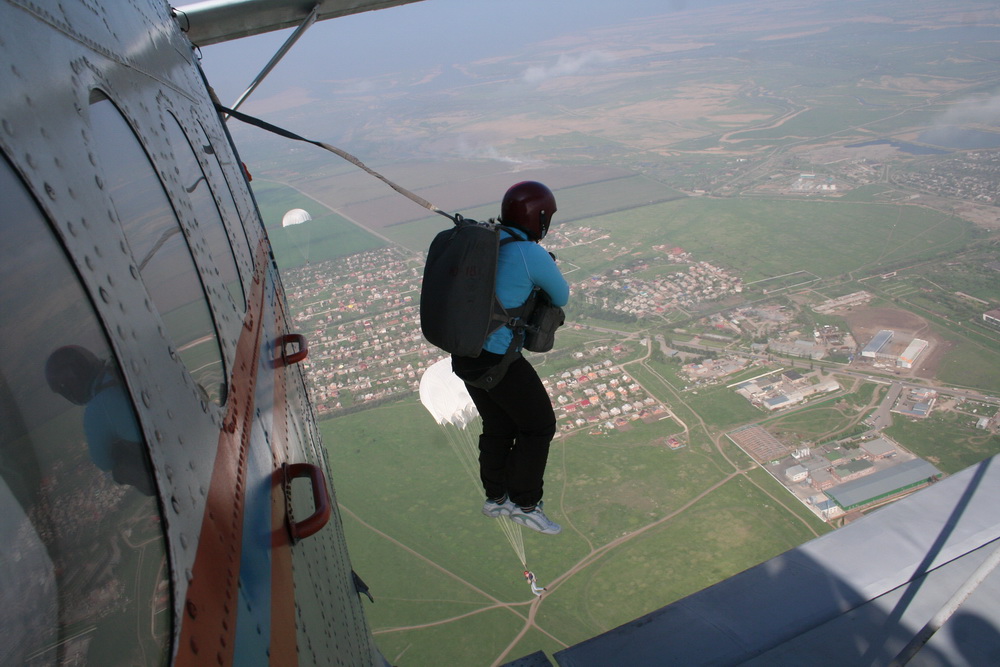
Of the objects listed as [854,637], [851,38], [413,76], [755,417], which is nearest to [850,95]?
[851,38]

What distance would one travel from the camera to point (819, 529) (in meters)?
17.5

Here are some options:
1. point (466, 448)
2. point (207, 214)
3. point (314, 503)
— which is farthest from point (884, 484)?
point (207, 214)

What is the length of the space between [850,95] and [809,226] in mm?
49187

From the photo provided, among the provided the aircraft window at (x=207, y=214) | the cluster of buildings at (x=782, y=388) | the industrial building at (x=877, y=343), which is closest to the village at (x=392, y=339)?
the cluster of buildings at (x=782, y=388)

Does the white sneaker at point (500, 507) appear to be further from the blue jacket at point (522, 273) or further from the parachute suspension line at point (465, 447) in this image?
the parachute suspension line at point (465, 447)

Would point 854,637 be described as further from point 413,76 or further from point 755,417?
point 413,76

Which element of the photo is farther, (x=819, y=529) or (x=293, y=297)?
(x=293, y=297)

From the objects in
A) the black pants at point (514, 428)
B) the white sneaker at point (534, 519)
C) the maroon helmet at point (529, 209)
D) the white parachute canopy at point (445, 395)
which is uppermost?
the maroon helmet at point (529, 209)

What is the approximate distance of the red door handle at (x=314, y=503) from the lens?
176cm

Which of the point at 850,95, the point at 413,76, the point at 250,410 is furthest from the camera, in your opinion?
the point at 413,76

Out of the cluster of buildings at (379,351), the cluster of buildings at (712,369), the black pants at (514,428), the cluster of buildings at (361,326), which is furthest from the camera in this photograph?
the cluster of buildings at (361,326)

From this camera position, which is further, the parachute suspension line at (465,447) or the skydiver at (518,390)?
the parachute suspension line at (465,447)

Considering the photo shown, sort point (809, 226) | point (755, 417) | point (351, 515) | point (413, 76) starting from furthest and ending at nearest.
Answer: point (413, 76) → point (809, 226) → point (755, 417) → point (351, 515)

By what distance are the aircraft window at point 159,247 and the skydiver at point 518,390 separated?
4.73 feet
